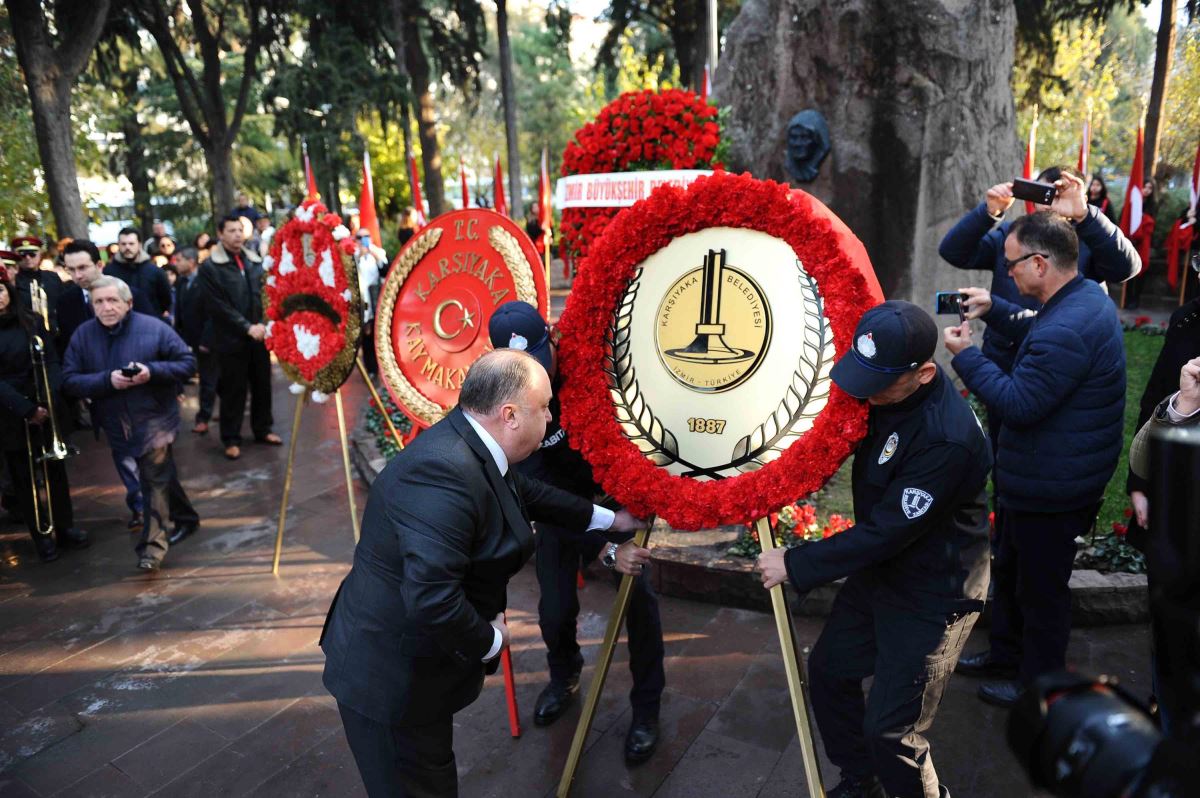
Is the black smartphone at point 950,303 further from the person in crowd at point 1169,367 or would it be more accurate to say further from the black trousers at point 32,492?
the black trousers at point 32,492

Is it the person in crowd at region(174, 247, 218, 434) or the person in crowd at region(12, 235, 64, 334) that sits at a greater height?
the person in crowd at region(12, 235, 64, 334)

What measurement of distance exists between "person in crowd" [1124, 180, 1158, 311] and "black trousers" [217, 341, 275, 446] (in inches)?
497

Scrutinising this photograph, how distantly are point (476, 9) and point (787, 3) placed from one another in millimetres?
15356

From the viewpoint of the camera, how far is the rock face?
6.40 meters

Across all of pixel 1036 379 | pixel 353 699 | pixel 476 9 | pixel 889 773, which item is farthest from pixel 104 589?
pixel 476 9

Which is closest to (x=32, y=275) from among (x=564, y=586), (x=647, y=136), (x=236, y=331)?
(x=236, y=331)

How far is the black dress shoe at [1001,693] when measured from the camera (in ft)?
12.0

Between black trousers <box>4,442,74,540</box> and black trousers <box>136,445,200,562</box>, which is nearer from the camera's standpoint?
black trousers <box>136,445,200,562</box>

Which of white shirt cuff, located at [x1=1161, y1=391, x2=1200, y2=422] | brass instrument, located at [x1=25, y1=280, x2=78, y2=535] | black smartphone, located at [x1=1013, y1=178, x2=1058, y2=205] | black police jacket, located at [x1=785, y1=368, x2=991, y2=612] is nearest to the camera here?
black police jacket, located at [x1=785, y1=368, x2=991, y2=612]

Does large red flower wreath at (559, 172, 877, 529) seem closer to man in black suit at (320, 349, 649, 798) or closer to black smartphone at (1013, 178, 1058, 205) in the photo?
man in black suit at (320, 349, 649, 798)

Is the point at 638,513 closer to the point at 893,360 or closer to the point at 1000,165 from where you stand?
the point at 893,360

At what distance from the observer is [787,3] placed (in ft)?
21.8

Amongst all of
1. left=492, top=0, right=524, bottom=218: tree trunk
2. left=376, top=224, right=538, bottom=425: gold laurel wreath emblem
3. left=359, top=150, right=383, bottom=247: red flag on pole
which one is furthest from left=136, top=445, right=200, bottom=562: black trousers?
left=492, top=0, right=524, bottom=218: tree trunk

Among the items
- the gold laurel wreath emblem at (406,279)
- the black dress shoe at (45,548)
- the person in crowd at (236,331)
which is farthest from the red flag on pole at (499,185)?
the black dress shoe at (45,548)
